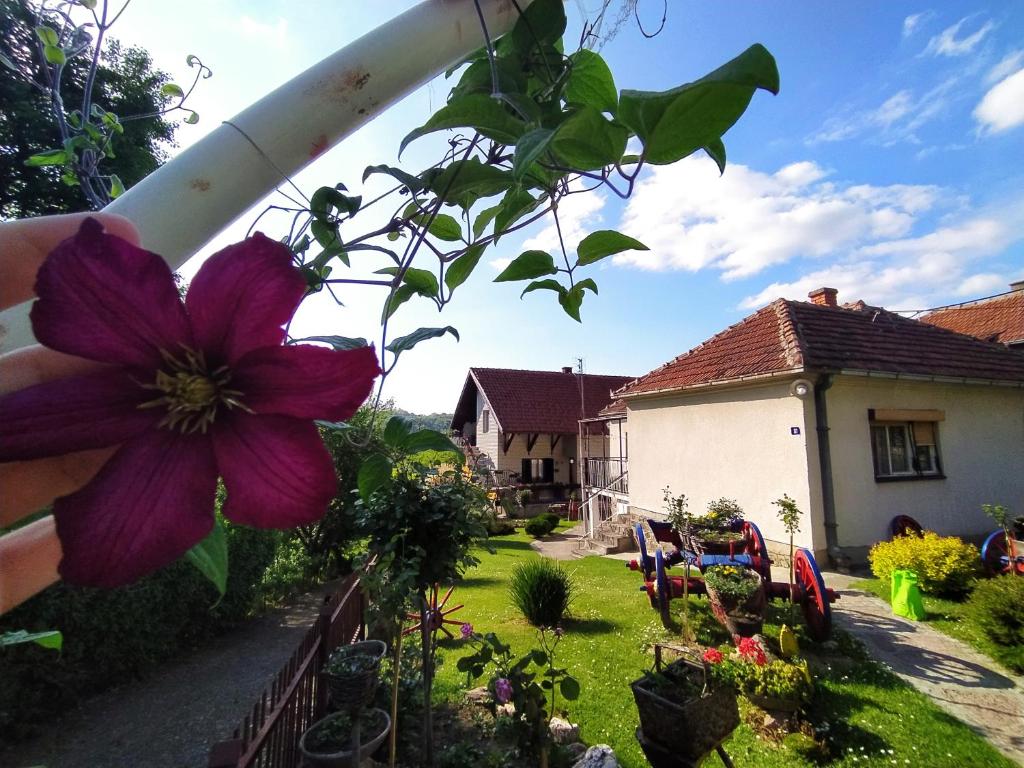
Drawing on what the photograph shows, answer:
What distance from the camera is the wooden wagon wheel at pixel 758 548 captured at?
18.0ft

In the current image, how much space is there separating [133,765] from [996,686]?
7.27m

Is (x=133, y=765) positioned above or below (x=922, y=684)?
below

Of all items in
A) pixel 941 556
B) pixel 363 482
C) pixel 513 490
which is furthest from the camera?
pixel 513 490

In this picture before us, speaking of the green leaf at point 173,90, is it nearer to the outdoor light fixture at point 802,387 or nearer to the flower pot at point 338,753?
the flower pot at point 338,753

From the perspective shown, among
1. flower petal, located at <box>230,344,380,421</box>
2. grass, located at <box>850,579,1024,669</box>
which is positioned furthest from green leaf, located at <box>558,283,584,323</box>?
grass, located at <box>850,579,1024,669</box>

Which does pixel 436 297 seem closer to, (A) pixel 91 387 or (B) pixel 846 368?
(A) pixel 91 387

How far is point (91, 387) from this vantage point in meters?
0.24

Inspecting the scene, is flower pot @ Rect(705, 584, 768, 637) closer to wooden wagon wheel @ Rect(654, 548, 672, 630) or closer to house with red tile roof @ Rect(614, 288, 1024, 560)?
wooden wagon wheel @ Rect(654, 548, 672, 630)

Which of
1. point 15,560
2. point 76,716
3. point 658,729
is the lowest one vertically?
point 76,716

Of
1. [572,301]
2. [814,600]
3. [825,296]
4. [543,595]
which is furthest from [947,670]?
[825,296]

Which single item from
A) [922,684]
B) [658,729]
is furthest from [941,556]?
[658,729]

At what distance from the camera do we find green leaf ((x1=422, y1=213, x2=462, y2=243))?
2.18ft

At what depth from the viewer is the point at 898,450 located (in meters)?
7.79

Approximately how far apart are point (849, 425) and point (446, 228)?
851 cm
